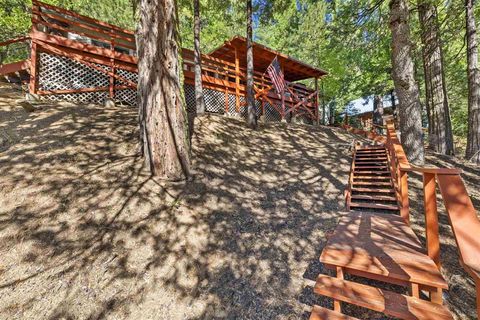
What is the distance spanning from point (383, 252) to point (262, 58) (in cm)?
1207

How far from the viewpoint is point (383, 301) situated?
223 cm

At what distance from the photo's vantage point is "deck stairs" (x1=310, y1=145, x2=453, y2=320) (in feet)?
7.11

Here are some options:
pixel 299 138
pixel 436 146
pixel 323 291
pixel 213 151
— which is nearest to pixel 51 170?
pixel 213 151

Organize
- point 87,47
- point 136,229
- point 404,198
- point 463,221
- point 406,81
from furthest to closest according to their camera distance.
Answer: point 87,47 → point 406,81 → point 404,198 → point 136,229 → point 463,221

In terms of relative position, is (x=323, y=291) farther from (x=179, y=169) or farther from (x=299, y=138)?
(x=299, y=138)

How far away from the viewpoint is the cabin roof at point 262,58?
1095cm

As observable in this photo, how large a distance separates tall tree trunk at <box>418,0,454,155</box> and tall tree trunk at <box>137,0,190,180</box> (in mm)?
10172

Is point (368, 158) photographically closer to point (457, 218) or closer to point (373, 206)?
point (373, 206)

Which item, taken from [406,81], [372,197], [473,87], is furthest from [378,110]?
[372,197]

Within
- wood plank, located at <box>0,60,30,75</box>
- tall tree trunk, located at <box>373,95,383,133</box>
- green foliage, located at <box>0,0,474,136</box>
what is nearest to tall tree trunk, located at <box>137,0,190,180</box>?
green foliage, located at <box>0,0,474,136</box>

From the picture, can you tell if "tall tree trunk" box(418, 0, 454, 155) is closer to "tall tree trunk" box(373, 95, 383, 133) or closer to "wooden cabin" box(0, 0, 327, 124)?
"wooden cabin" box(0, 0, 327, 124)

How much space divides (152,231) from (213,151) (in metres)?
3.00

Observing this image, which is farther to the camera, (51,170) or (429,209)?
(51,170)

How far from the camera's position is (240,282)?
3.07m
